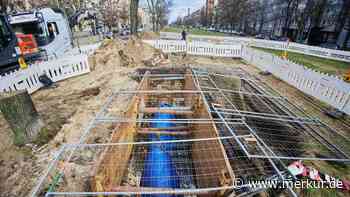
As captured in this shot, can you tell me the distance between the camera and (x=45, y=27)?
11.6 m

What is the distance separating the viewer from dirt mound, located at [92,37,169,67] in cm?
933

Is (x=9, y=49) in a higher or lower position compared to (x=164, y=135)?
higher

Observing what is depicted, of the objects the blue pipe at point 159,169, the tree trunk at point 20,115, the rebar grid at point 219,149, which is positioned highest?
the tree trunk at point 20,115

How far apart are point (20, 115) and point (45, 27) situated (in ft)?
37.5

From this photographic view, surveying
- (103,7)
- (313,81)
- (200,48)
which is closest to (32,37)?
(200,48)

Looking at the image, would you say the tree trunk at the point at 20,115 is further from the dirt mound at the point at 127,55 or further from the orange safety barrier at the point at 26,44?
the orange safety barrier at the point at 26,44

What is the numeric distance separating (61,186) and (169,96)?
172 inches

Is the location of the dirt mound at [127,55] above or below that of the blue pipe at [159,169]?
above

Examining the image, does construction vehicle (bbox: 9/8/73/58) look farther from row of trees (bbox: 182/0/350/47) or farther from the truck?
row of trees (bbox: 182/0/350/47)

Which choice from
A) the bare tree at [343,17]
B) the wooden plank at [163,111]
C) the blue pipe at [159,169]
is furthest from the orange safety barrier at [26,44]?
the bare tree at [343,17]

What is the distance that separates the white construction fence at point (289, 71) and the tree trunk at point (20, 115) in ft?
29.1

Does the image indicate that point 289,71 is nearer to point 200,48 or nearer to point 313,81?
point 313,81

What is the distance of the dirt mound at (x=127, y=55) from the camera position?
9.33 m

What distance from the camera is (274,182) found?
2.33m
